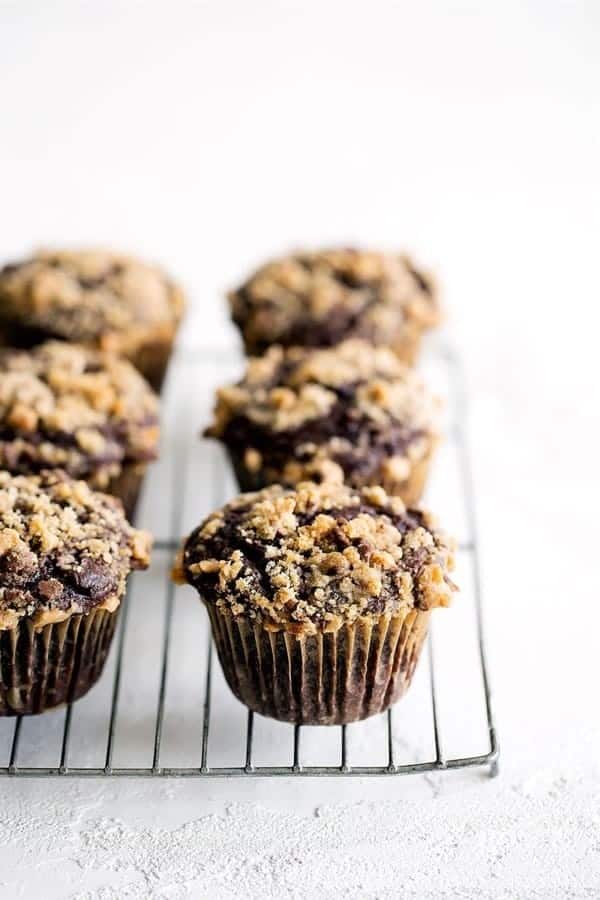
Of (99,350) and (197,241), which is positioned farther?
(197,241)

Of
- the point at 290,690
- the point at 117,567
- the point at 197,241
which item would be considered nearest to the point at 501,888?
the point at 290,690

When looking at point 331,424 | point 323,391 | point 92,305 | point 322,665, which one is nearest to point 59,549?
point 322,665

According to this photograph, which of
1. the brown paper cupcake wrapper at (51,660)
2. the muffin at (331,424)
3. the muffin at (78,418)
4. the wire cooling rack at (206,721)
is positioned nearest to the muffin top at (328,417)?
the muffin at (331,424)

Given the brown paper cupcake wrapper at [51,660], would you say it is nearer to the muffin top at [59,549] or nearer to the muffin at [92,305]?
the muffin top at [59,549]

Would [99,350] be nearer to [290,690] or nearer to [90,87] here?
[290,690]

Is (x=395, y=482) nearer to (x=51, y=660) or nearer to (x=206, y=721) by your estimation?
(x=206, y=721)

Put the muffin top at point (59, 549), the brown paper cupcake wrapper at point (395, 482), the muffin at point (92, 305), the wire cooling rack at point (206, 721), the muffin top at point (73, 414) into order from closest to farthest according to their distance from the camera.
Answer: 1. the muffin top at point (59, 549)
2. the wire cooling rack at point (206, 721)
3. the muffin top at point (73, 414)
4. the brown paper cupcake wrapper at point (395, 482)
5. the muffin at point (92, 305)

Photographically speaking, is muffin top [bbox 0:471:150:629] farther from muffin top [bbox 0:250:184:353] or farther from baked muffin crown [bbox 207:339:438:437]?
muffin top [bbox 0:250:184:353]
